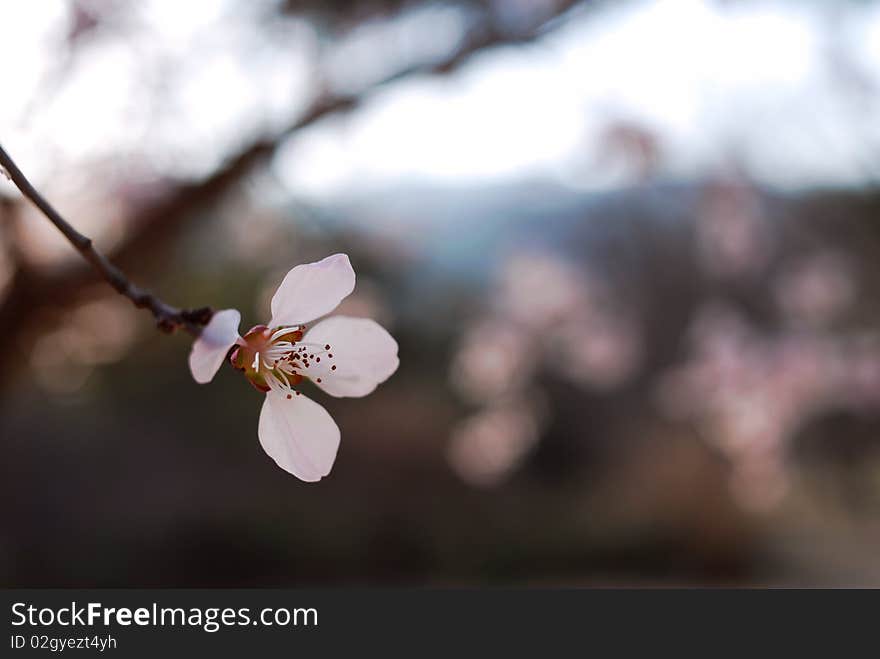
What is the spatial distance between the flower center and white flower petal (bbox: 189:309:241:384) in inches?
2.6

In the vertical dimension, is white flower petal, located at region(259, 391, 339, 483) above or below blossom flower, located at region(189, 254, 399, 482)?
below

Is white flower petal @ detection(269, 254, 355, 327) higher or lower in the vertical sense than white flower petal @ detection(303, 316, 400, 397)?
higher

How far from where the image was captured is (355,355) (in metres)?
0.39

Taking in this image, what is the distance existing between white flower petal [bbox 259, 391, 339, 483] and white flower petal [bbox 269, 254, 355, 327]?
0.14 feet

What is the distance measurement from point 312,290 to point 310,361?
0.05 m

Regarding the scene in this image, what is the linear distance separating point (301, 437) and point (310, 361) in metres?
0.05

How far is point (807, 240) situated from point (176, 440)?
2.45 m

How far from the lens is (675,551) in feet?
10.1

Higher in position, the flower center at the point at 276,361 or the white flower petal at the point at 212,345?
the flower center at the point at 276,361

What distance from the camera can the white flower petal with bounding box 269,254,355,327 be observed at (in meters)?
0.37

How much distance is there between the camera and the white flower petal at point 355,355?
0.38 m

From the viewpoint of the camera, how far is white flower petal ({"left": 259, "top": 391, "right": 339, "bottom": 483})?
38 cm

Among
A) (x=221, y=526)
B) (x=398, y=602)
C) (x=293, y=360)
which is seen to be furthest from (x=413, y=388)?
(x=293, y=360)

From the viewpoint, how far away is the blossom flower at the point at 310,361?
37 cm
